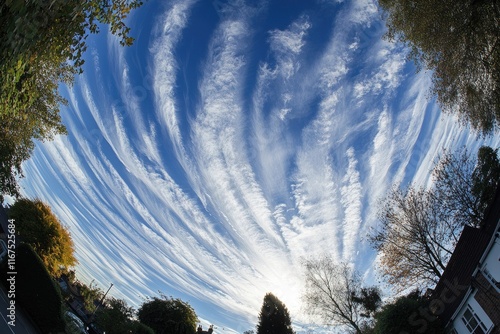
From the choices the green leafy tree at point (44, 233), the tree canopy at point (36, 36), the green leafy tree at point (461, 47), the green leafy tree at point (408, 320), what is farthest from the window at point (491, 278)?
the green leafy tree at point (44, 233)

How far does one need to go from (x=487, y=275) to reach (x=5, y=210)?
53600mm

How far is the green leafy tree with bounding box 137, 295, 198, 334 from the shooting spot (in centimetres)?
3569

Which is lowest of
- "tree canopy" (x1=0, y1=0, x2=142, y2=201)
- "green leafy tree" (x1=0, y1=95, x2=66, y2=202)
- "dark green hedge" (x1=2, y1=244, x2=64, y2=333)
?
"dark green hedge" (x1=2, y1=244, x2=64, y2=333)

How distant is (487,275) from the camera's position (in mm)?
17219

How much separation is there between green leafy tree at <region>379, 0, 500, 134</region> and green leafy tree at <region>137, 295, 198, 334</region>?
3845 centimetres

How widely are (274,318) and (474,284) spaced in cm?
3183

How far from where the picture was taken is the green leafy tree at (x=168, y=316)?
35688mm

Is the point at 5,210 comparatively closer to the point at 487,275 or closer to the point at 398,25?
the point at 398,25

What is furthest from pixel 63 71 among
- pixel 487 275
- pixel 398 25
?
pixel 487 275

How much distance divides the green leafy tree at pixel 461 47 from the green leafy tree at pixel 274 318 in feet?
133

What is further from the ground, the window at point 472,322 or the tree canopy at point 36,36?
the window at point 472,322

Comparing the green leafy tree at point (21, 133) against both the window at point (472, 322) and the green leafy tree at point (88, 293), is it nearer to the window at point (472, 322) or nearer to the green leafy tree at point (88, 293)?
the window at point (472, 322)

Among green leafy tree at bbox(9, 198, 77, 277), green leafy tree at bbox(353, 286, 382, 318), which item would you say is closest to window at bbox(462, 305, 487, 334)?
green leafy tree at bbox(353, 286, 382, 318)

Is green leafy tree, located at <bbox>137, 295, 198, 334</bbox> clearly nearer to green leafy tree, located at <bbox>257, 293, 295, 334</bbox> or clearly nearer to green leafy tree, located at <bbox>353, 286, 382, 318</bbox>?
→ green leafy tree, located at <bbox>257, 293, 295, 334</bbox>
